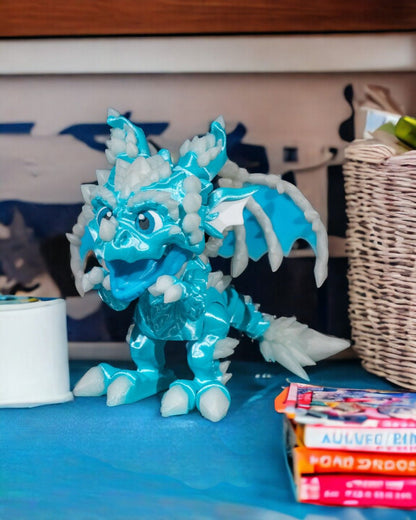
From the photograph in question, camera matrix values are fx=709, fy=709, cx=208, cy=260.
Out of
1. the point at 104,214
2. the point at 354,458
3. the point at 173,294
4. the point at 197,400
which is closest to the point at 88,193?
the point at 104,214

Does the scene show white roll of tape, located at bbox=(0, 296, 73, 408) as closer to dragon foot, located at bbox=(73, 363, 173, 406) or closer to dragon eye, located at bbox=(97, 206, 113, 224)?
dragon foot, located at bbox=(73, 363, 173, 406)

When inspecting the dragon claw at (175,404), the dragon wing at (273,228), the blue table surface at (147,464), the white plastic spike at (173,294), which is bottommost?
the blue table surface at (147,464)

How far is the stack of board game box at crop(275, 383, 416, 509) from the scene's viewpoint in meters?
0.67

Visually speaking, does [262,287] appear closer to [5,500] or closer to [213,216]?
[213,216]

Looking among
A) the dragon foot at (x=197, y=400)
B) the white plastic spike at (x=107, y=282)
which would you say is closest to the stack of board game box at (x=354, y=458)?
the dragon foot at (x=197, y=400)

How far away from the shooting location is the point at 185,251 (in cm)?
89

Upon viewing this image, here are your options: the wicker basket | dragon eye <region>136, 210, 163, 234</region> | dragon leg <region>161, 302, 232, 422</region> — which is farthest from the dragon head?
the wicker basket

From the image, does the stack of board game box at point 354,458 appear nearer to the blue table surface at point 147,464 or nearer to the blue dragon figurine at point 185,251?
the blue table surface at point 147,464

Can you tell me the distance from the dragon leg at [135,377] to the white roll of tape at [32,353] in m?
0.05

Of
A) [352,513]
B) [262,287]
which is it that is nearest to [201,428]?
[352,513]

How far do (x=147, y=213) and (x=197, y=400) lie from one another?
0.25 metres

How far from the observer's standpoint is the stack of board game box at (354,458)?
667 millimetres

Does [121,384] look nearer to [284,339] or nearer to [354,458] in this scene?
[284,339]

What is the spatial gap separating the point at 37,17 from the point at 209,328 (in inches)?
24.1
